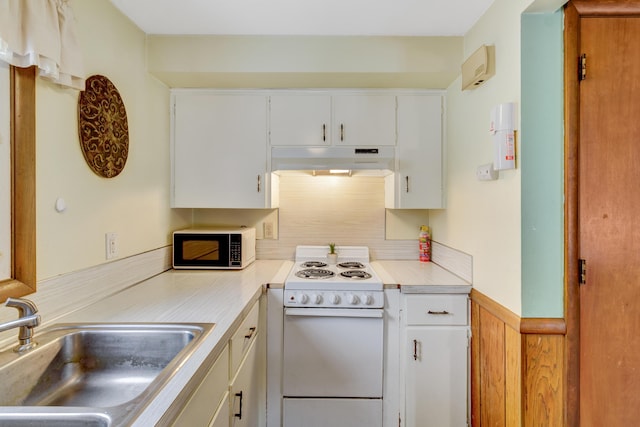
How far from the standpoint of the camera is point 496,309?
1.49 metres

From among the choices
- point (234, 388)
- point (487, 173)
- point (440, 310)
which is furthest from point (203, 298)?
point (487, 173)

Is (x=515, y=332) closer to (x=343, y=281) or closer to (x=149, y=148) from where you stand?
(x=343, y=281)

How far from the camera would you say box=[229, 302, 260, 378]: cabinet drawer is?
1284 mm

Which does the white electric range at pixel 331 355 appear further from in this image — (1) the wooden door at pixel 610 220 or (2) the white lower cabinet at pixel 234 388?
(1) the wooden door at pixel 610 220

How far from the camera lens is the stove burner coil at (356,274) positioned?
1938 mm

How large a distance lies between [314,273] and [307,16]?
146 centimetres

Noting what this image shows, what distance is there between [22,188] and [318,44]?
1.58 m

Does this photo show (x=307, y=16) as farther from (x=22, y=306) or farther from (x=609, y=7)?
(x=22, y=306)

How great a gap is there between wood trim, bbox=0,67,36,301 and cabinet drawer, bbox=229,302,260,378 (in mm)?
746

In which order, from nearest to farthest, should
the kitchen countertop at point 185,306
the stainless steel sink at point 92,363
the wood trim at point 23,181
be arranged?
the kitchen countertop at point 185,306
the stainless steel sink at point 92,363
the wood trim at point 23,181

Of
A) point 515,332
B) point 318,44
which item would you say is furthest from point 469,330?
point 318,44

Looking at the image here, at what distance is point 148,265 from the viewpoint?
190 cm

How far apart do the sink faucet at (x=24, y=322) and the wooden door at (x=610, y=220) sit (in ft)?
6.44

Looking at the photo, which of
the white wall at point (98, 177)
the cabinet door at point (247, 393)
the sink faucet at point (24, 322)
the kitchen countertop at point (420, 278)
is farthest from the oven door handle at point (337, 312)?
the sink faucet at point (24, 322)
